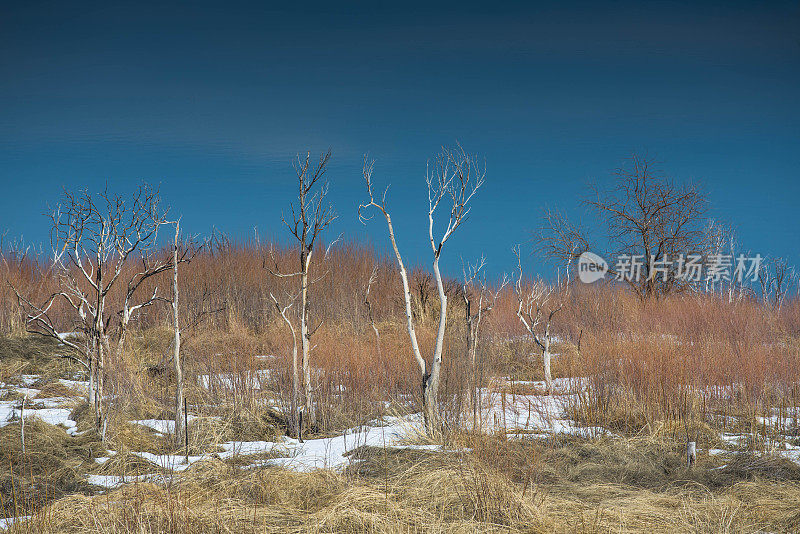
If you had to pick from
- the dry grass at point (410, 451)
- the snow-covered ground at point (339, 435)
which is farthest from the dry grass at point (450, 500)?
the snow-covered ground at point (339, 435)

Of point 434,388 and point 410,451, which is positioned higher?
point 434,388

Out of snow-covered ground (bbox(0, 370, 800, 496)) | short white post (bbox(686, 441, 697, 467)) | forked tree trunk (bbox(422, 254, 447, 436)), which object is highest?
forked tree trunk (bbox(422, 254, 447, 436))

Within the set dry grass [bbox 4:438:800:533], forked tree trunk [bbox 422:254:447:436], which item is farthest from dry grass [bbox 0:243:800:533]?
forked tree trunk [bbox 422:254:447:436]

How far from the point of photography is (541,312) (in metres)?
14.3

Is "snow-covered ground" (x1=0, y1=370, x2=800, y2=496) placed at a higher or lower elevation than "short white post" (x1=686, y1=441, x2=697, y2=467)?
higher

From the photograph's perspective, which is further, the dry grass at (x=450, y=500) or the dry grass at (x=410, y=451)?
the dry grass at (x=410, y=451)

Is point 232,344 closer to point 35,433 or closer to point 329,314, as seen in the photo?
point 329,314

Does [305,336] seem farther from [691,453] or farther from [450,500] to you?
[691,453]

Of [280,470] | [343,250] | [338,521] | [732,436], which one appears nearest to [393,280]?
[343,250]

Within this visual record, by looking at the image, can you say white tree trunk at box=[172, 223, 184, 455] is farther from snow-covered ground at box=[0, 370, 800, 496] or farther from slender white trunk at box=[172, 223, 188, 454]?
snow-covered ground at box=[0, 370, 800, 496]

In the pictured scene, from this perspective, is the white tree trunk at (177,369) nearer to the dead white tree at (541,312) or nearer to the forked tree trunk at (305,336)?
the forked tree trunk at (305,336)

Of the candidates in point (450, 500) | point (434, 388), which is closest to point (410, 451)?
point (434, 388)

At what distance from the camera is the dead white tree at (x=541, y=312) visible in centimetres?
843

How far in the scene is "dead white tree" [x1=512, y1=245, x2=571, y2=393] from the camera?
8.43m
